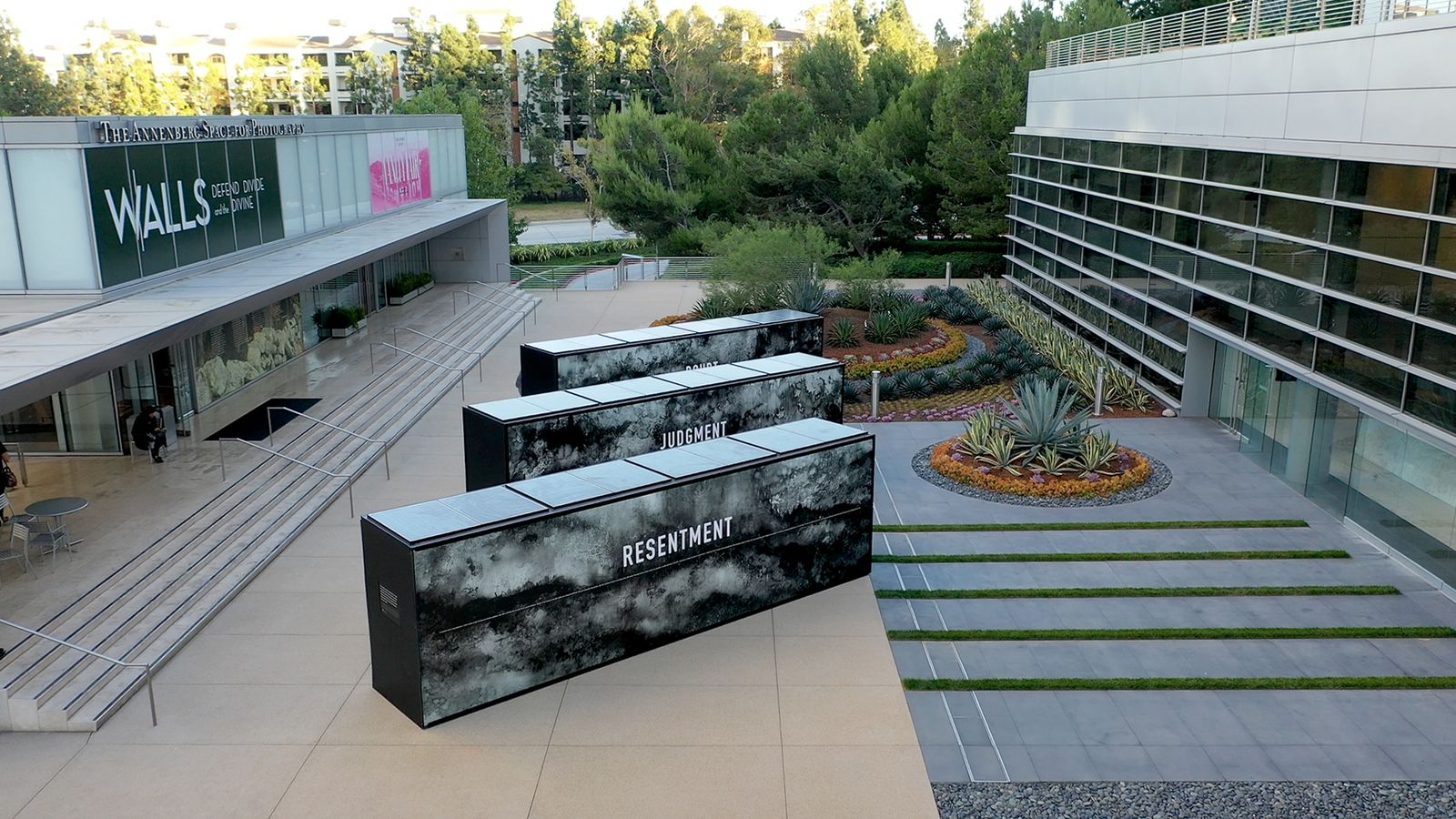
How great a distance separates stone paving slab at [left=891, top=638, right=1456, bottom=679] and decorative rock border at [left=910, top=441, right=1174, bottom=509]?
4587 millimetres

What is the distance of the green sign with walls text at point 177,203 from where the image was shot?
17.5 m

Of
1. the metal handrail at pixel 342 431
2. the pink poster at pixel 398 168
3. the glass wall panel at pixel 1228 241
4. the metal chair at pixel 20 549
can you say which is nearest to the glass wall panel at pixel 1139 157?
the glass wall panel at pixel 1228 241

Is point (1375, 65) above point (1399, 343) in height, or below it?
above

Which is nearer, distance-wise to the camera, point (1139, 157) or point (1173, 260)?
point (1173, 260)

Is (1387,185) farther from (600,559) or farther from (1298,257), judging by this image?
(600,559)

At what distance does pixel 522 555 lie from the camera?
1092 cm

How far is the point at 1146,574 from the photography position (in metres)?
14.3

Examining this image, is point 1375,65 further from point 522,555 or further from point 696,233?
point 696,233

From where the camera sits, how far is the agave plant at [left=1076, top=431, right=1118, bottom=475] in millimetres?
17844

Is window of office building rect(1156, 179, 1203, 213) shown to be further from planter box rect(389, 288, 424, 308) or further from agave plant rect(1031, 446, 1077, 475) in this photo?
planter box rect(389, 288, 424, 308)

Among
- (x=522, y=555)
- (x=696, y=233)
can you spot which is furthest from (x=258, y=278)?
(x=696, y=233)

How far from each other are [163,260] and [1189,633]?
17.2 m

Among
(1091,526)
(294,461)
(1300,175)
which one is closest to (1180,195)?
(1300,175)

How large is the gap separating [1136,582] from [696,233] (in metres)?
36.0
